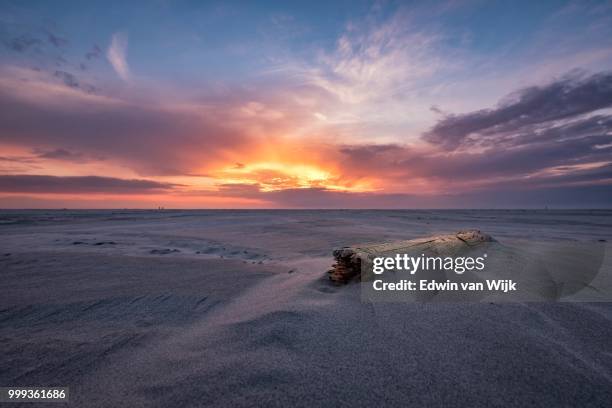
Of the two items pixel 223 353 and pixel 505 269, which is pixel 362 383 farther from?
pixel 505 269

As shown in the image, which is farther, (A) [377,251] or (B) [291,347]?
(A) [377,251]

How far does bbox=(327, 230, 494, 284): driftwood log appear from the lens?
4.12 m

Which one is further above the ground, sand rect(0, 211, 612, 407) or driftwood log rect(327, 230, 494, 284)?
driftwood log rect(327, 230, 494, 284)

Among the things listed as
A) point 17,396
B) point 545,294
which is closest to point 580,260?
point 545,294

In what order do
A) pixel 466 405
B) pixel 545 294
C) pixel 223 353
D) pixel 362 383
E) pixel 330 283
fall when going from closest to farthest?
pixel 466 405 → pixel 362 383 → pixel 223 353 → pixel 545 294 → pixel 330 283

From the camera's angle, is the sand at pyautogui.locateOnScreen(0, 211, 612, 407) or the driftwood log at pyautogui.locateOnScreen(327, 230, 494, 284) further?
the driftwood log at pyautogui.locateOnScreen(327, 230, 494, 284)

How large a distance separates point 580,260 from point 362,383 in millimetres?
5632

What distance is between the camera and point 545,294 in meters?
3.55

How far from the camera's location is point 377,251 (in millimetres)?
4266

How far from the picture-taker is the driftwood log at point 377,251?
4121 mm

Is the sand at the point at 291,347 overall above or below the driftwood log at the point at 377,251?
below

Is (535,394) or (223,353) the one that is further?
(223,353)

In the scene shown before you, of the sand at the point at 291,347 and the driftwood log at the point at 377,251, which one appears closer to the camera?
the sand at the point at 291,347

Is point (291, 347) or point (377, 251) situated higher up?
point (377, 251)
